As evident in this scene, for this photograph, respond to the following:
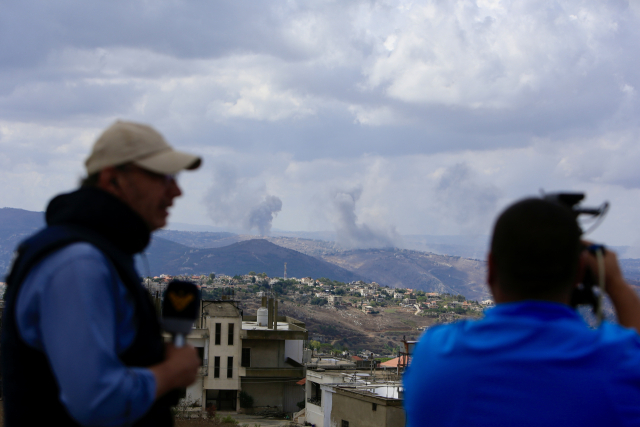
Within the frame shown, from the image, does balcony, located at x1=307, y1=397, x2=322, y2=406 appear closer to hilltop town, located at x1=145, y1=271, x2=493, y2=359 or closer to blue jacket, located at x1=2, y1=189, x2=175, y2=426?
blue jacket, located at x1=2, y1=189, x2=175, y2=426

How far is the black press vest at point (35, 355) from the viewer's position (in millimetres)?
2174

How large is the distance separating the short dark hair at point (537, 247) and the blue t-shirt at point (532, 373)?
7 cm

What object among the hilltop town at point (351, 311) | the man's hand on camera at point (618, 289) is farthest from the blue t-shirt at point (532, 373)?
the hilltop town at point (351, 311)

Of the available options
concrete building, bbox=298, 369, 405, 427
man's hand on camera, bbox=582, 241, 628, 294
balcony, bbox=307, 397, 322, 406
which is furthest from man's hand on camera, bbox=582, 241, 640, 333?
balcony, bbox=307, 397, 322, 406

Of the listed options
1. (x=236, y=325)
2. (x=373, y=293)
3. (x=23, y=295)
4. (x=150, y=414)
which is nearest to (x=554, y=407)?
(x=150, y=414)

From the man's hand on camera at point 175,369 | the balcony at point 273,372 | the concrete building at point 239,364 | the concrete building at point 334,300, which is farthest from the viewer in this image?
the concrete building at point 334,300

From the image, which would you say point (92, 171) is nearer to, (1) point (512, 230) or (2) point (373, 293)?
(1) point (512, 230)

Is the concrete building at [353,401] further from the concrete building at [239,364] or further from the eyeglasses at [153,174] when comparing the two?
the eyeglasses at [153,174]

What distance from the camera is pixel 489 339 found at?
2.16m

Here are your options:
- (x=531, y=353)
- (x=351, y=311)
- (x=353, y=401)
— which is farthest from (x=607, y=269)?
(x=351, y=311)

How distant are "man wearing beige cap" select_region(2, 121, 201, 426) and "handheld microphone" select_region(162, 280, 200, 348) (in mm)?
47

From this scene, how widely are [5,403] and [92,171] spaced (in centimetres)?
91

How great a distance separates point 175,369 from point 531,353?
1.26 metres

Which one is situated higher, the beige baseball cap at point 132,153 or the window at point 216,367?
the beige baseball cap at point 132,153
